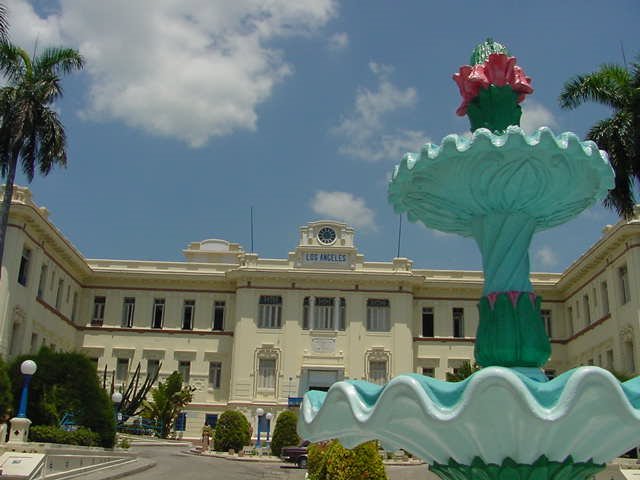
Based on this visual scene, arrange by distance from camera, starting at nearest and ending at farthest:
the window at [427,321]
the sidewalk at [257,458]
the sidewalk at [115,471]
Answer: the sidewalk at [115,471] → the sidewalk at [257,458] → the window at [427,321]

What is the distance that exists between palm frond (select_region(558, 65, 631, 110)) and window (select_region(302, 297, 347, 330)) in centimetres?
2156

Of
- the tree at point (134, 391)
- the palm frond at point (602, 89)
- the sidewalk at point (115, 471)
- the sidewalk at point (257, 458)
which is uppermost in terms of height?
the palm frond at point (602, 89)

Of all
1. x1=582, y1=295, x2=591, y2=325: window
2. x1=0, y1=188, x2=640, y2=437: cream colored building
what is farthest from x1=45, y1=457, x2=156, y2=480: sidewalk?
x1=582, y1=295, x2=591, y2=325: window

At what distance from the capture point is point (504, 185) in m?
9.27

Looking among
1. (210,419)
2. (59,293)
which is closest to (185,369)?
(210,419)

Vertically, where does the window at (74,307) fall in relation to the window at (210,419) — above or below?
above

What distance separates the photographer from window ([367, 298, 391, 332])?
136 feet

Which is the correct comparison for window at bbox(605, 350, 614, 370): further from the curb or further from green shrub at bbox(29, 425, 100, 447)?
green shrub at bbox(29, 425, 100, 447)

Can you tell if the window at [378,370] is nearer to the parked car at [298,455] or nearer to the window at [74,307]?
the parked car at [298,455]

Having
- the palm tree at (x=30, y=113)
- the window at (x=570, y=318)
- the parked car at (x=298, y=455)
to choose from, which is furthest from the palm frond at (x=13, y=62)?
the window at (x=570, y=318)

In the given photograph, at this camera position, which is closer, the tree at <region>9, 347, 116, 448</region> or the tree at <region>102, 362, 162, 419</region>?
the tree at <region>9, 347, 116, 448</region>

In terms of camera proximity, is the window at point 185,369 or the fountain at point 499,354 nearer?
the fountain at point 499,354

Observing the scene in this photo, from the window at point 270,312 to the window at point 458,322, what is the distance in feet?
33.7

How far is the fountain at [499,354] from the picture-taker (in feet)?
21.9
